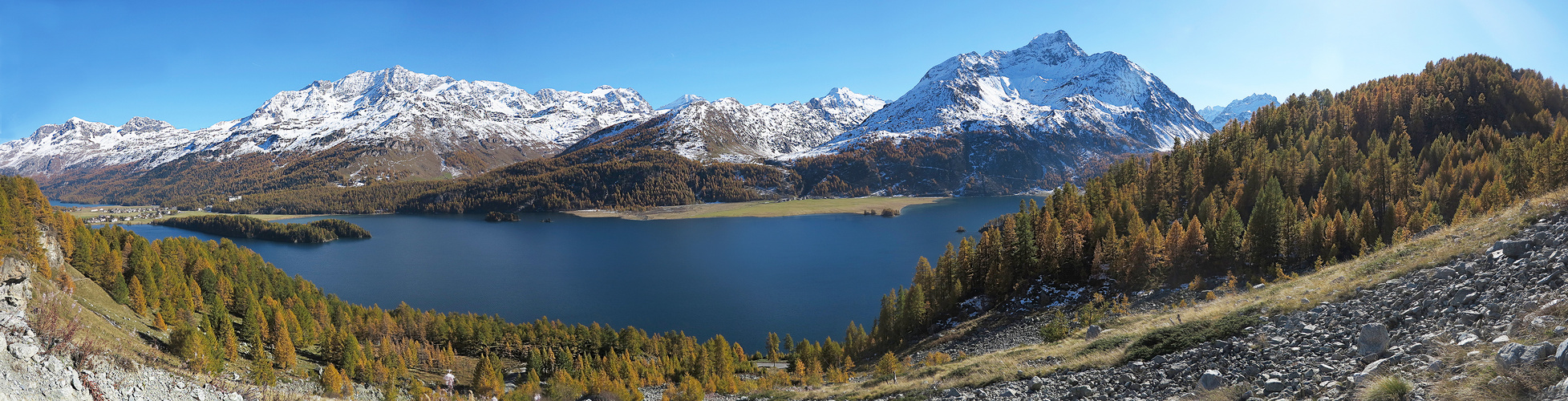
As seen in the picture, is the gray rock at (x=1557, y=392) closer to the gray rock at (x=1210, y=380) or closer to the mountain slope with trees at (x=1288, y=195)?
the gray rock at (x=1210, y=380)

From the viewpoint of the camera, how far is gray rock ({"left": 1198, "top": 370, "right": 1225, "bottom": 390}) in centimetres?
1316

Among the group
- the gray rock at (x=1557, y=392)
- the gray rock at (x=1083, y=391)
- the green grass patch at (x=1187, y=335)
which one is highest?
the gray rock at (x=1557, y=392)

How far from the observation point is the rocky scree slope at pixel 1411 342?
892 cm

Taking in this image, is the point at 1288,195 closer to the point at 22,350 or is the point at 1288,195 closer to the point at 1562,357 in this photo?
the point at 1562,357

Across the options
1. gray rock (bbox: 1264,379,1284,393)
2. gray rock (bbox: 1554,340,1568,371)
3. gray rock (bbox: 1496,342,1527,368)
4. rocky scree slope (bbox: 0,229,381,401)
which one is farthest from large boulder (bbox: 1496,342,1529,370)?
rocky scree slope (bbox: 0,229,381,401)

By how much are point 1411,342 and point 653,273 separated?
109320 mm

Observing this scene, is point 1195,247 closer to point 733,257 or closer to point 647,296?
point 647,296

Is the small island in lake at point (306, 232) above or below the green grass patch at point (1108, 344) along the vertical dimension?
above

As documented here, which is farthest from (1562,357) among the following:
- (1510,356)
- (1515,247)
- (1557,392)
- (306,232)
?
(306,232)

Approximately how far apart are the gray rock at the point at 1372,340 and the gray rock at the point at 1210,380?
7.91ft

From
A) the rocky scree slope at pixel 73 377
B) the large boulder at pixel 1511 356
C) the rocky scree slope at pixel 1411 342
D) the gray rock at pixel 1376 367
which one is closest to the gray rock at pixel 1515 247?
the rocky scree slope at pixel 1411 342

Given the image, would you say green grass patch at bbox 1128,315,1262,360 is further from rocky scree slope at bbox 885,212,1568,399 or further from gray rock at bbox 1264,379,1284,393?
gray rock at bbox 1264,379,1284,393

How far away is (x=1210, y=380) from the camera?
13.3 m

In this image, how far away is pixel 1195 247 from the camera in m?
49.9
